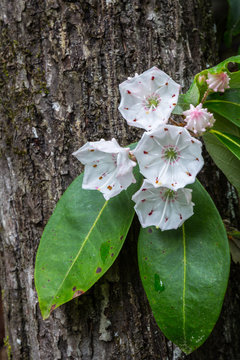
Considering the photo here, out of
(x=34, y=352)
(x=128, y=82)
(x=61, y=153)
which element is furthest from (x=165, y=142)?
(x=34, y=352)

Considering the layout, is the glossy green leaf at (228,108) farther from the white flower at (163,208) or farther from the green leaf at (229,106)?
the white flower at (163,208)

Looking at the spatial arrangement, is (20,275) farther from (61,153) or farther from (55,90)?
(55,90)

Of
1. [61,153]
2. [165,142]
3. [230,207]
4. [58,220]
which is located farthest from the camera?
[230,207]

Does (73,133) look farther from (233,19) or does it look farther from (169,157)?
(233,19)

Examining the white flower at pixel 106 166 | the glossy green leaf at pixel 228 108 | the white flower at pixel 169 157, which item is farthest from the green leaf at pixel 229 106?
the white flower at pixel 106 166

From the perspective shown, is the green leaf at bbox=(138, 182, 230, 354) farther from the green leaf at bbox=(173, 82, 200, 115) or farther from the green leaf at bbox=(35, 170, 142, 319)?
the green leaf at bbox=(173, 82, 200, 115)

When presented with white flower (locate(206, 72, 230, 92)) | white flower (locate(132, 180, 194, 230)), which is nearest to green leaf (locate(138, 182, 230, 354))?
white flower (locate(132, 180, 194, 230))
